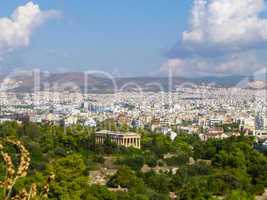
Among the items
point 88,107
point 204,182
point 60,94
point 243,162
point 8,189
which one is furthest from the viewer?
point 60,94

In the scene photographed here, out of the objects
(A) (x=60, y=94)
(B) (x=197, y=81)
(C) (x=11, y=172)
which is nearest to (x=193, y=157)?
(C) (x=11, y=172)

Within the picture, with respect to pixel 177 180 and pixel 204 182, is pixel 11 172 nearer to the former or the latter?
pixel 204 182

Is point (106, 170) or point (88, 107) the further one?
point (88, 107)

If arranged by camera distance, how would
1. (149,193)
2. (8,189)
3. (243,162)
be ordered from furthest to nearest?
(243,162) → (149,193) → (8,189)

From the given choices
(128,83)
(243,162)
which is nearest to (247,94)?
(128,83)

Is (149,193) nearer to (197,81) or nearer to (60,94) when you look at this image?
(60,94)

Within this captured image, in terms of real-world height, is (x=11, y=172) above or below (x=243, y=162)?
above
